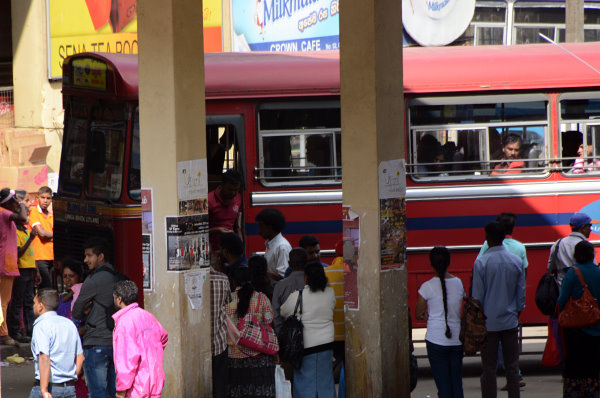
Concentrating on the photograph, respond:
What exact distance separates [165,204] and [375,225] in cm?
177

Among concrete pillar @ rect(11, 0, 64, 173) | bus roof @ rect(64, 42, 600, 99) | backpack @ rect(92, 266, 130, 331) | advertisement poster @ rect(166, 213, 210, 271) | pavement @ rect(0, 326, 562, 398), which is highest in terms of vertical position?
concrete pillar @ rect(11, 0, 64, 173)

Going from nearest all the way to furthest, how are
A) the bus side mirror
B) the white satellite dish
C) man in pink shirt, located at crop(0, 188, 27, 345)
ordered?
the bus side mirror → man in pink shirt, located at crop(0, 188, 27, 345) → the white satellite dish

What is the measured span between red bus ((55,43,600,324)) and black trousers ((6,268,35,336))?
1118 mm

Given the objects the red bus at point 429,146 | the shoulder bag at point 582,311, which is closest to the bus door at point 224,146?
the red bus at point 429,146

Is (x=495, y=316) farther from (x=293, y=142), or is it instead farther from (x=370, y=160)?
(x=293, y=142)

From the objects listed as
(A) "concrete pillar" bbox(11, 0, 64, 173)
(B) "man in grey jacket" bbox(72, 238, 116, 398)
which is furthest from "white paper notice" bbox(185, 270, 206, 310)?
(A) "concrete pillar" bbox(11, 0, 64, 173)

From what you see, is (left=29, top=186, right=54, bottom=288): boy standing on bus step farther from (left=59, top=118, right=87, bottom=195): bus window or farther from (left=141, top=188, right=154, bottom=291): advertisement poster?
(left=141, top=188, right=154, bottom=291): advertisement poster

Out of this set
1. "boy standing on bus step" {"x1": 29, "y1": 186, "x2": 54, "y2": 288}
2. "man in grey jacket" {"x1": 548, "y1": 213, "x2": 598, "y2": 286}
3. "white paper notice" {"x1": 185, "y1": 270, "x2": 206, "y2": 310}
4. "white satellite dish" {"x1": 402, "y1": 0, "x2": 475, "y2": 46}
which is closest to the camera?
"white paper notice" {"x1": 185, "y1": 270, "x2": 206, "y2": 310}

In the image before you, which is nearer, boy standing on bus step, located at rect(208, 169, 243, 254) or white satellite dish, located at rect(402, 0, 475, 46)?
boy standing on bus step, located at rect(208, 169, 243, 254)

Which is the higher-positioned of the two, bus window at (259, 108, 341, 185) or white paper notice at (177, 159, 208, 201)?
bus window at (259, 108, 341, 185)

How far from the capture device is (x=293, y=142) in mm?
11070

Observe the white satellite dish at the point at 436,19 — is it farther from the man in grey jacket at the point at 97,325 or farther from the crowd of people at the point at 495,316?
the man in grey jacket at the point at 97,325

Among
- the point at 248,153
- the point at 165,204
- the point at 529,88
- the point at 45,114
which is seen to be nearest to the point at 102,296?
the point at 165,204

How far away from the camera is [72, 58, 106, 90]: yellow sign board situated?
1085cm
